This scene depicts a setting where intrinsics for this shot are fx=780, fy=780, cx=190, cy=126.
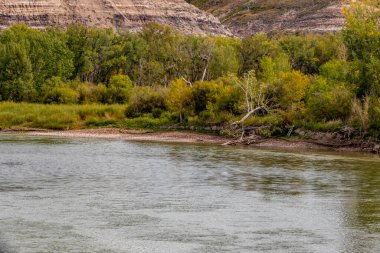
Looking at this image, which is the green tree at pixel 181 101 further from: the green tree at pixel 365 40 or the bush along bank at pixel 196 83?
the green tree at pixel 365 40

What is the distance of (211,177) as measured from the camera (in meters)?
35.9

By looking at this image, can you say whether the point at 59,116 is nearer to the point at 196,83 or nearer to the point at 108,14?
the point at 196,83

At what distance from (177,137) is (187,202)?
103 ft

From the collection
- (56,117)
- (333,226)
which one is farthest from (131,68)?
(333,226)

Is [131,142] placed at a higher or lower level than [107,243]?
lower

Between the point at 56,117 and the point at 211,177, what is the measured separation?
3373 cm

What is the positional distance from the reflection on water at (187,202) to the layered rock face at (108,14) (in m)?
85.6

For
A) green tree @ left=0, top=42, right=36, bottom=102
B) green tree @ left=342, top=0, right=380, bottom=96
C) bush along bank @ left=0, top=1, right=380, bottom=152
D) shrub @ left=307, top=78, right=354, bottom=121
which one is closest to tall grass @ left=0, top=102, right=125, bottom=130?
bush along bank @ left=0, top=1, right=380, bottom=152

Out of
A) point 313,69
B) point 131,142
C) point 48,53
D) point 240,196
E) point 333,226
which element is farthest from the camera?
point 313,69

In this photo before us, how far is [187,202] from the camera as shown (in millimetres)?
28188

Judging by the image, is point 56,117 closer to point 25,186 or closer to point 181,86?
point 181,86

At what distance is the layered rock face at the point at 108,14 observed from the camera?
422 feet

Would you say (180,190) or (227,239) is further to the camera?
(180,190)

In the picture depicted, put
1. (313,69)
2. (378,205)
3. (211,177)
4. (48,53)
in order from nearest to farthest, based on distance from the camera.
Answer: (378,205) → (211,177) → (48,53) → (313,69)
